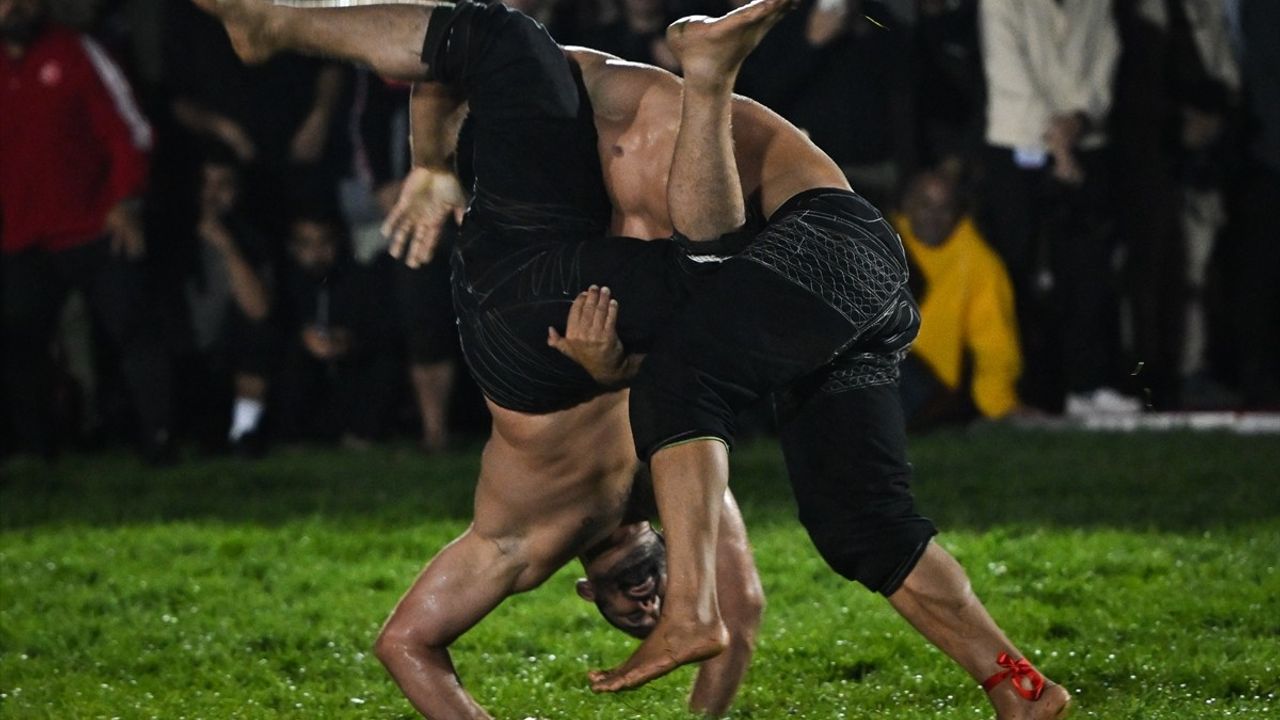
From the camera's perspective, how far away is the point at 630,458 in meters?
5.07

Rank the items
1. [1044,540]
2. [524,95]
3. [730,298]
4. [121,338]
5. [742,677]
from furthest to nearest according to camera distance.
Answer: [121,338] < [1044,540] < [742,677] < [524,95] < [730,298]

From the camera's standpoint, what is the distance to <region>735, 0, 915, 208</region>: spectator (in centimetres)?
954

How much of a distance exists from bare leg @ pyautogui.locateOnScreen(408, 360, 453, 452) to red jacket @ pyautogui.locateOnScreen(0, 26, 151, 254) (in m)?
1.62

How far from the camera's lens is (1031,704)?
463 cm

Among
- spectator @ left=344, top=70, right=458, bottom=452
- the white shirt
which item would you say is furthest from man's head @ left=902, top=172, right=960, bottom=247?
spectator @ left=344, top=70, right=458, bottom=452

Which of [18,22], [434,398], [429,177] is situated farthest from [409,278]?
[429,177]

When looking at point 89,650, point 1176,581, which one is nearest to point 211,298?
point 89,650

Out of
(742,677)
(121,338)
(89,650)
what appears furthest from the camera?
(121,338)

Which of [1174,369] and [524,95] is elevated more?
[524,95]

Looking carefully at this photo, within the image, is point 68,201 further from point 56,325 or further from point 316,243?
point 316,243

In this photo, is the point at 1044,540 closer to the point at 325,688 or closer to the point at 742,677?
the point at 742,677

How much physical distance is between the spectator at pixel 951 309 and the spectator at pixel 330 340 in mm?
2590

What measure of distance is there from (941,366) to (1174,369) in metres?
1.24

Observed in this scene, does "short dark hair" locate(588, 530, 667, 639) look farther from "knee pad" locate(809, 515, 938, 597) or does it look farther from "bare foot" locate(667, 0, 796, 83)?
"bare foot" locate(667, 0, 796, 83)
